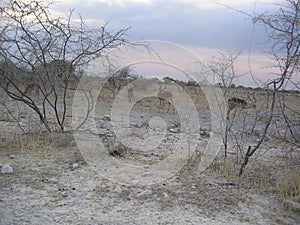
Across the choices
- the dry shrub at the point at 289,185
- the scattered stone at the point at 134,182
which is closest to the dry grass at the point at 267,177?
the dry shrub at the point at 289,185

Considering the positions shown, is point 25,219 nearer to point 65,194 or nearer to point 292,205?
point 65,194

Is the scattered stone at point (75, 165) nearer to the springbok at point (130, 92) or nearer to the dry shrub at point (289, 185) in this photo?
the dry shrub at point (289, 185)

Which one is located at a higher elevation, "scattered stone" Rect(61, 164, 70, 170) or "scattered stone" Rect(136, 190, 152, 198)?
"scattered stone" Rect(61, 164, 70, 170)

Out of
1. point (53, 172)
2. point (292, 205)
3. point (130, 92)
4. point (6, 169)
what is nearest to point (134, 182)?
point (53, 172)

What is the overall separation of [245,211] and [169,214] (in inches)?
35.3

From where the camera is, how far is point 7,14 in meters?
6.48

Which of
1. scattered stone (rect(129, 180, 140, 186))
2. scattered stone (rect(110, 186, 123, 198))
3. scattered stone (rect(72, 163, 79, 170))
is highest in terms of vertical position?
scattered stone (rect(72, 163, 79, 170))

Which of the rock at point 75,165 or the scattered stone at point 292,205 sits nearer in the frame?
the scattered stone at point 292,205

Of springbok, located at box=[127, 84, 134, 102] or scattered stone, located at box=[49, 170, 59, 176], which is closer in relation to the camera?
scattered stone, located at box=[49, 170, 59, 176]

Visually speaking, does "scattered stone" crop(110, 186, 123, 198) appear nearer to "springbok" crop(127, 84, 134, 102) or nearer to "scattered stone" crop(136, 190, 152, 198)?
"scattered stone" crop(136, 190, 152, 198)

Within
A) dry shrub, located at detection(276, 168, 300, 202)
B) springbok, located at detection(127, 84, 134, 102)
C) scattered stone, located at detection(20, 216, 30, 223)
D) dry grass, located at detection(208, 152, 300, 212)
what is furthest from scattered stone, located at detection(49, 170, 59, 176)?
springbok, located at detection(127, 84, 134, 102)

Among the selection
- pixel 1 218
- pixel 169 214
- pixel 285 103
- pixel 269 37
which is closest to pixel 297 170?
pixel 285 103

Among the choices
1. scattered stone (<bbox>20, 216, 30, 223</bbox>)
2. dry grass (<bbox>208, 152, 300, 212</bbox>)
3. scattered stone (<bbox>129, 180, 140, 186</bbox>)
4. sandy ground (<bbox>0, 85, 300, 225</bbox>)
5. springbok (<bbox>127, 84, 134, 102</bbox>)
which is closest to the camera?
scattered stone (<bbox>20, 216, 30, 223</bbox>)

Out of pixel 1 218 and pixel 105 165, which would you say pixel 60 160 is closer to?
pixel 105 165
